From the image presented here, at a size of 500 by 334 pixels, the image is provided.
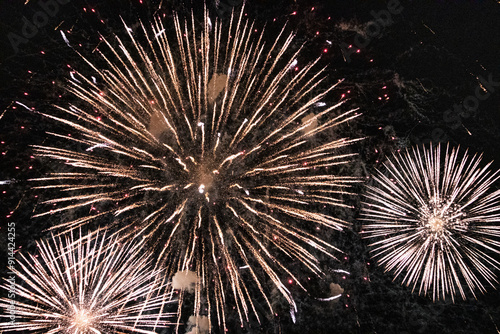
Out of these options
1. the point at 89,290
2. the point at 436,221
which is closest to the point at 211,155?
the point at 89,290

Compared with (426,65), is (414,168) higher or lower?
lower

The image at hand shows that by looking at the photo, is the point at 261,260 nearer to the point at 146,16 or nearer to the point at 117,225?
the point at 117,225

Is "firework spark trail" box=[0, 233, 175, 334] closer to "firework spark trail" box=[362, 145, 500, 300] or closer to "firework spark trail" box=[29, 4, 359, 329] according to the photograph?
"firework spark trail" box=[29, 4, 359, 329]

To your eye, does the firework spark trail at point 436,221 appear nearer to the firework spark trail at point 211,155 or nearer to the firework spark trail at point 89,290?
the firework spark trail at point 211,155

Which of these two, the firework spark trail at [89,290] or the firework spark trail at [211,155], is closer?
the firework spark trail at [89,290]

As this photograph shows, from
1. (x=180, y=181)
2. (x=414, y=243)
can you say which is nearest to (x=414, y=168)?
(x=414, y=243)

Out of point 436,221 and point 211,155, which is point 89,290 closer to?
point 211,155

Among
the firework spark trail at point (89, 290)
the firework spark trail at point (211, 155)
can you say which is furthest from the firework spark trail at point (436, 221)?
the firework spark trail at point (89, 290)
